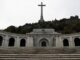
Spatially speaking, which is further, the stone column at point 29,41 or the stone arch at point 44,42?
the stone arch at point 44,42

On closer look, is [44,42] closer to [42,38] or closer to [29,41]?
[42,38]

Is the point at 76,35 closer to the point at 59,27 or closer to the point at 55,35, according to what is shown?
the point at 55,35

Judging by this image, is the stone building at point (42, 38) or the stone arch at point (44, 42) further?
the stone arch at point (44, 42)

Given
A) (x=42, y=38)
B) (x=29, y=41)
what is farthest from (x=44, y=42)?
(x=29, y=41)

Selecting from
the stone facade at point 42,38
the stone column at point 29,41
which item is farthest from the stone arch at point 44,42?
the stone column at point 29,41

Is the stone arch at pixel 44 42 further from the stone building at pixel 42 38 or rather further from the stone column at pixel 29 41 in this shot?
the stone column at pixel 29 41

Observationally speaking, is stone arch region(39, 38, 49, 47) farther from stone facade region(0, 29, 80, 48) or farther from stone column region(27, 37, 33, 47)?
stone column region(27, 37, 33, 47)

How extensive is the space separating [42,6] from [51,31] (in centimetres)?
924

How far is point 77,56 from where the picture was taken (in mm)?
10938

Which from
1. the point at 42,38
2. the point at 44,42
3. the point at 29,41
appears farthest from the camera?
the point at 44,42

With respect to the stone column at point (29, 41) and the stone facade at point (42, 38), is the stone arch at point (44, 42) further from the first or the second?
the stone column at point (29, 41)

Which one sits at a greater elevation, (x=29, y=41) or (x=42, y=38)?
(x=42, y=38)

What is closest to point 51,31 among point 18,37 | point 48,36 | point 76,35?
point 48,36

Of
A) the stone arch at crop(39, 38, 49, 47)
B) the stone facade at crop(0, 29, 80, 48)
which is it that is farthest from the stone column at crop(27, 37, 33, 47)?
the stone arch at crop(39, 38, 49, 47)
